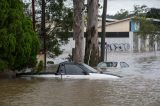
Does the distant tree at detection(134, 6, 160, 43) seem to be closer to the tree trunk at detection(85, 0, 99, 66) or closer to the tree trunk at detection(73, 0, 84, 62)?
the tree trunk at detection(85, 0, 99, 66)

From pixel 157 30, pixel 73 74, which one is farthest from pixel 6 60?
pixel 157 30

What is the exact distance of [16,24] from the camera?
22.5m

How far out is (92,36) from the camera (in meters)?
36.8

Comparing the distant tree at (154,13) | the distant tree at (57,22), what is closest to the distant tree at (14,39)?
the distant tree at (57,22)

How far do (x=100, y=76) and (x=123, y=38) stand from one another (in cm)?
7035

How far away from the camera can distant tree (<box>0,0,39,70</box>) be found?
21.8 m

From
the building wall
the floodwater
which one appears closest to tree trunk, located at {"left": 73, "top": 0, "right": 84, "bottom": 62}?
the floodwater

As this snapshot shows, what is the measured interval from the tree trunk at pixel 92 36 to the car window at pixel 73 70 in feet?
43.6

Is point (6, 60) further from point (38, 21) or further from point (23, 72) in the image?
point (38, 21)

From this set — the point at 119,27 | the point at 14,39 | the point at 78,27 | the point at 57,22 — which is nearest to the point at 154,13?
the point at 119,27

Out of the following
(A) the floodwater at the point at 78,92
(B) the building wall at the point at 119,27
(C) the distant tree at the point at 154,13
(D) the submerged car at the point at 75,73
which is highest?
(C) the distant tree at the point at 154,13

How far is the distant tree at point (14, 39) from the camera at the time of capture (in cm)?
2181

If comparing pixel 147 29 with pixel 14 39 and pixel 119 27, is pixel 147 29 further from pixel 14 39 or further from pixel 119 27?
pixel 14 39

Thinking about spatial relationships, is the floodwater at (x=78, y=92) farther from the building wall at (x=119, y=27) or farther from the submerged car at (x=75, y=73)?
the building wall at (x=119, y=27)
